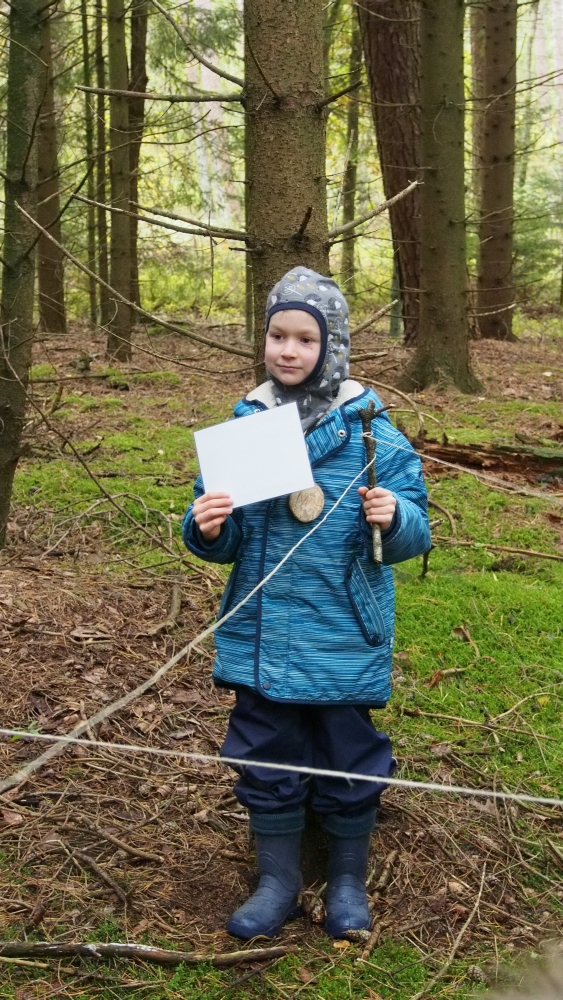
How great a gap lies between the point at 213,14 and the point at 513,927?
13.0 m

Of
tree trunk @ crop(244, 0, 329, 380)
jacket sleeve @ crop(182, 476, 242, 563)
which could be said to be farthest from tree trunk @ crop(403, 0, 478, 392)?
jacket sleeve @ crop(182, 476, 242, 563)

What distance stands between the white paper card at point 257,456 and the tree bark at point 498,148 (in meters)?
9.20

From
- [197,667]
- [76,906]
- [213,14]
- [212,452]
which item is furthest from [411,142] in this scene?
[76,906]

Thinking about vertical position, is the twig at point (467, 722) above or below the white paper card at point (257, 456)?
below

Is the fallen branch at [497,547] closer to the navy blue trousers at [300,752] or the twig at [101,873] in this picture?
the navy blue trousers at [300,752]

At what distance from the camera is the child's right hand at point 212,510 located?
2240mm

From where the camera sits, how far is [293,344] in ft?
7.50

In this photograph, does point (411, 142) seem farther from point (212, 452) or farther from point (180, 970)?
point (180, 970)

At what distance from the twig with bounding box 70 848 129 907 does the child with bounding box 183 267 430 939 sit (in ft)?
1.09

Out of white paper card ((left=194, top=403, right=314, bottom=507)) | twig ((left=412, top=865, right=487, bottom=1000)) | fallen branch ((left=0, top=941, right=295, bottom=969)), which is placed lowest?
twig ((left=412, top=865, right=487, bottom=1000))

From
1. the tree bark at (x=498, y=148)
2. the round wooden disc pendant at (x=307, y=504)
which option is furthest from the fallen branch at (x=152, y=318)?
the tree bark at (x=498, y=148)

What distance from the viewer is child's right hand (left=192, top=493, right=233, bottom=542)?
224 cm

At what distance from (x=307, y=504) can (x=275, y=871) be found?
1007 millimetres

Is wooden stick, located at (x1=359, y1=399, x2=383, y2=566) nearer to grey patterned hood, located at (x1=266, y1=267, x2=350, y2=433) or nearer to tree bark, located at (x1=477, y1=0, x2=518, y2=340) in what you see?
grey patterned hood, located at (x1=266, y1=267, x2=350, y2=433)
